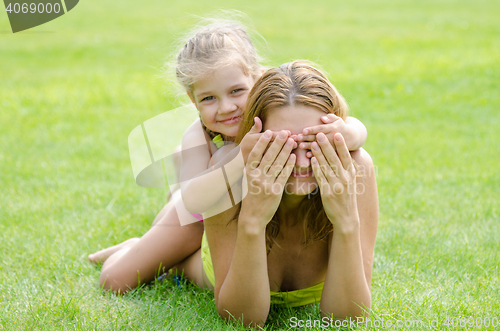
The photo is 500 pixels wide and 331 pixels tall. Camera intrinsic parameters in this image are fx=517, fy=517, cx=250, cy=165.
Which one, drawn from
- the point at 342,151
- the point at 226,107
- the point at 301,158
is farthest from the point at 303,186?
the point at 226,107

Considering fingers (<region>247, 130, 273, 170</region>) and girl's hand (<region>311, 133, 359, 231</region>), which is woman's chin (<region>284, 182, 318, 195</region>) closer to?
girl's hand (<region>311, 133, 359, 231</region>)

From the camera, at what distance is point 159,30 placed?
1814cm

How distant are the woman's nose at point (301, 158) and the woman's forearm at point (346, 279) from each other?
37 cm

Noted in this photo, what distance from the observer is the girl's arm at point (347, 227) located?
96.2 inches

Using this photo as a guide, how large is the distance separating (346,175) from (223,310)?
0.99 m

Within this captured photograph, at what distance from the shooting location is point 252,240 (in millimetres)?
2523

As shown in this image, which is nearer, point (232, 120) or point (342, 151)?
point (342, 151)

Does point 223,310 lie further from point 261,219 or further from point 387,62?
point 387,62

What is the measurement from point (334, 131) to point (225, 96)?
3.40 feet

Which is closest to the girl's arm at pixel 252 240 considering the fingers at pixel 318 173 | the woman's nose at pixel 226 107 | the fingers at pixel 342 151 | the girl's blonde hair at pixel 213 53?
the fingers at pixel 318 173

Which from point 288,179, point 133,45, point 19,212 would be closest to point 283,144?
point 288,179

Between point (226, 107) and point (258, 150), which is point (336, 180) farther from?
point (226, 107)

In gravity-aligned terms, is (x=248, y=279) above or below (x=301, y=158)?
below

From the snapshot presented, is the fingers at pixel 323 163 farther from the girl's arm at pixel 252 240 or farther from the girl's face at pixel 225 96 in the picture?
the girl's face at pixel 225 96
